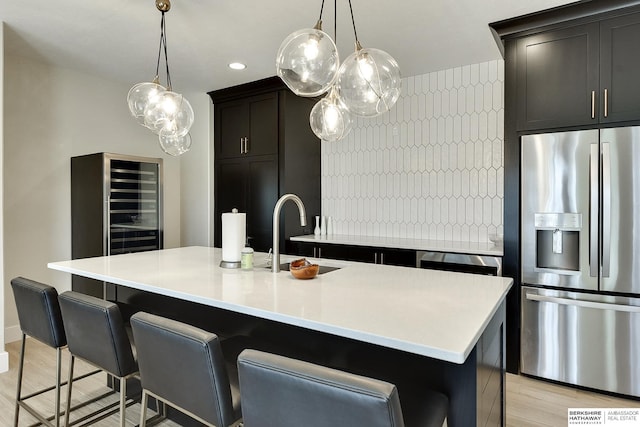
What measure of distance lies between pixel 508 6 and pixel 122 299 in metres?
3.14

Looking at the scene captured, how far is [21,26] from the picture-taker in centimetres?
299

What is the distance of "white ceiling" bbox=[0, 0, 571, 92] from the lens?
2.62m

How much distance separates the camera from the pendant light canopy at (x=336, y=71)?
66.4 inches

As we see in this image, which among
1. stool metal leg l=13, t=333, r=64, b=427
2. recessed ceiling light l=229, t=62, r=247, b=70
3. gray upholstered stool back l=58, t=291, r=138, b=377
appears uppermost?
recessed ceiling light l=229, t=62, r=247, b=70

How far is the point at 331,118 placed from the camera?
257 cm

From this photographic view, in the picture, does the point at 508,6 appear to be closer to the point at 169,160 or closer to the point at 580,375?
the point at 580,375

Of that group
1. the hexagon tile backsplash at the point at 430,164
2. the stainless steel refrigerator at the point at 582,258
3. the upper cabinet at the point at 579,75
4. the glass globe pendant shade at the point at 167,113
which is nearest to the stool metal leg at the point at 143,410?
the glass globe pendant shade at the point at 167,113

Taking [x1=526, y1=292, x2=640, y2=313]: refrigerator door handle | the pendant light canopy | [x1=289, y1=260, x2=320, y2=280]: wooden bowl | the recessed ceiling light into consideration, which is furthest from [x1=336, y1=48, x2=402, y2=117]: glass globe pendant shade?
the recessed ceiling light

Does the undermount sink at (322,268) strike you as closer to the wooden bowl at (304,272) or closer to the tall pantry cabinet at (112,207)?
the wooden bowl at (304,272)

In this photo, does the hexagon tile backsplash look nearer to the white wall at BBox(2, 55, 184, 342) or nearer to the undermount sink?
the undermount sink

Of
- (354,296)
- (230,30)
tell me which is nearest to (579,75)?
(354,296)

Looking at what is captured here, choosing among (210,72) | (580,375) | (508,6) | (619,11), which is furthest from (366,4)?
(580,375)

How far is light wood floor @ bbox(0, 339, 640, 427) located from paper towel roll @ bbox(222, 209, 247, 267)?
1009 millimetres

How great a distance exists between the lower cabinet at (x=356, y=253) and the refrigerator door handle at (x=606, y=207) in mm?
1323
